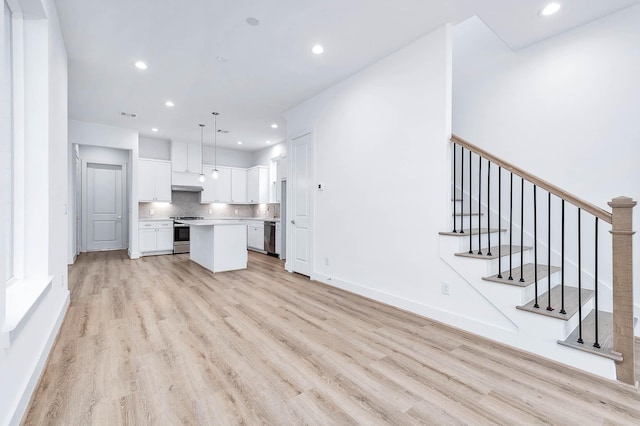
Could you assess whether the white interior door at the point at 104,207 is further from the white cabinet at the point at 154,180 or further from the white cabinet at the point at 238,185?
the white cabinet at the point at 238,185

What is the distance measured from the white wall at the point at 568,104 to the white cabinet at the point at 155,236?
22.3 feet

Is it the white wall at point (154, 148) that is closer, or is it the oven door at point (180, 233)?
the oven door at point (180, 233)

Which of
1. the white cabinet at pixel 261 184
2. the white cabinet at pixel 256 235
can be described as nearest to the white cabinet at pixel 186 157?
the white cabinet at pixel 261 184

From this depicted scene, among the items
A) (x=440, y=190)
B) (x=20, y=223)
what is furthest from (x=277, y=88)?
(x=20, y=223)

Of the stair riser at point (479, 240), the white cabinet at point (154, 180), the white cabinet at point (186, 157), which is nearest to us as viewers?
the stair riser at point (479, 240)

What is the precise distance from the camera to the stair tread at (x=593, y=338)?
2.01 meters

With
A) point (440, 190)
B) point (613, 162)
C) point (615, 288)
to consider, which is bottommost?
point (615, 288)

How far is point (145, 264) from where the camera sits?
19.0ft

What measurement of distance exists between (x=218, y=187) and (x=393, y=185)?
599 cm

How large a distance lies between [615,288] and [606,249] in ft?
3.91

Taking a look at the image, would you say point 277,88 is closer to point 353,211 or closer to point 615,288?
point 353,211

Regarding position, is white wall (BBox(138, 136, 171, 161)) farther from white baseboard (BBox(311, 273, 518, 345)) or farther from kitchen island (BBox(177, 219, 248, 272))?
white baseboard (BBox(311, 273, 518, 345))

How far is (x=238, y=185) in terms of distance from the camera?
27.7 feet

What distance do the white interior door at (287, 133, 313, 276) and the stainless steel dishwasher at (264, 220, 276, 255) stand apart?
1.74m
